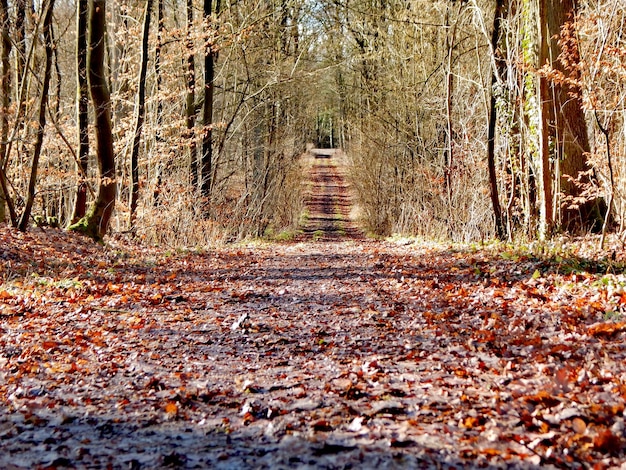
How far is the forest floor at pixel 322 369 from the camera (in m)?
3.10

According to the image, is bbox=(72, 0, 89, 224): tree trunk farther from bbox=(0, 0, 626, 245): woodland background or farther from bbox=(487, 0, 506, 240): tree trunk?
bbox=(487, 0, 506, 240): tree trunk

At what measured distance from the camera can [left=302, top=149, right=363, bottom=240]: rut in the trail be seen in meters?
25.5

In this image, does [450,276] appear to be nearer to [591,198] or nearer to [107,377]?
[591,198]

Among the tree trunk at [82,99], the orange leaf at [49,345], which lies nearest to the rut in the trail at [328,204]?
the tree trunk at [82,99]

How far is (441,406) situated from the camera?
360 centimetres

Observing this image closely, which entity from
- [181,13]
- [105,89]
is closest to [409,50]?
[181,13]

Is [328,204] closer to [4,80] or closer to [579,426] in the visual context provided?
[4,80]

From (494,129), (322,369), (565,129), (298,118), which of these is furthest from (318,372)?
(298,118)

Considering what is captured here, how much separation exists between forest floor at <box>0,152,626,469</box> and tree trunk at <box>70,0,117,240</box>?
12.8 feet

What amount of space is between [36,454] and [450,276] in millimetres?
6340

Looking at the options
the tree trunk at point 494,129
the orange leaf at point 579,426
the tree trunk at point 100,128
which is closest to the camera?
the orange leaf at point 579,426

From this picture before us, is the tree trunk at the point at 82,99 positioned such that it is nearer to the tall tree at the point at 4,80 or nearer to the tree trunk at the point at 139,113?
the tree trunk at the point at 139,113

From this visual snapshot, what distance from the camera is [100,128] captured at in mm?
12211

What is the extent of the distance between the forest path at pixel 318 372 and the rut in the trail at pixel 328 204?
1501 centimetres
